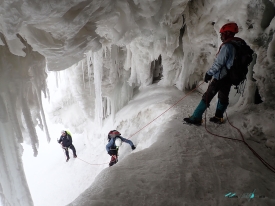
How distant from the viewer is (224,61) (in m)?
2.57

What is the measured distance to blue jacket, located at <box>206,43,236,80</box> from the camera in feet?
8.25

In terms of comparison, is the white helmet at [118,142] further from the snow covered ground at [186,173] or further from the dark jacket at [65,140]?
the dark jacket at [65,140]

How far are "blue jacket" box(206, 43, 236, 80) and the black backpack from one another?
0.15 ft

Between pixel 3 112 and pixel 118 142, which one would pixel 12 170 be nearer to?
pixel 3 112

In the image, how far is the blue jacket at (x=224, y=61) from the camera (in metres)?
2.51

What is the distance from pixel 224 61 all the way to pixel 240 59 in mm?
189

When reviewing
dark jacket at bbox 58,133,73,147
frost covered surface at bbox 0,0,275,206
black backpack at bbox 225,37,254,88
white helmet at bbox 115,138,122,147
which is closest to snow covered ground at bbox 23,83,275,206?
frost covered surface at bbox 0,0,275,206

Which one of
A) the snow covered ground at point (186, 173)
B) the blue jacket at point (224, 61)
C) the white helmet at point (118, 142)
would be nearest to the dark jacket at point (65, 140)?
the white helmet at point (118, 142)

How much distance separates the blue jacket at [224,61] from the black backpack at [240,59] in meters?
0.05

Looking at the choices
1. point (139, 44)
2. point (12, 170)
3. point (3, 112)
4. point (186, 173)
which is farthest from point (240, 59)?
point (12, 170)

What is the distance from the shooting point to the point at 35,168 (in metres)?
9.17

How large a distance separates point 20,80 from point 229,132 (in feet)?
9.20

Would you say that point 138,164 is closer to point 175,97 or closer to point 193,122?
point 193,122

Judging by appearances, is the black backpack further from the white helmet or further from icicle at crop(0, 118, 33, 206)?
icicle at crop(0, 118, 33, 206)
